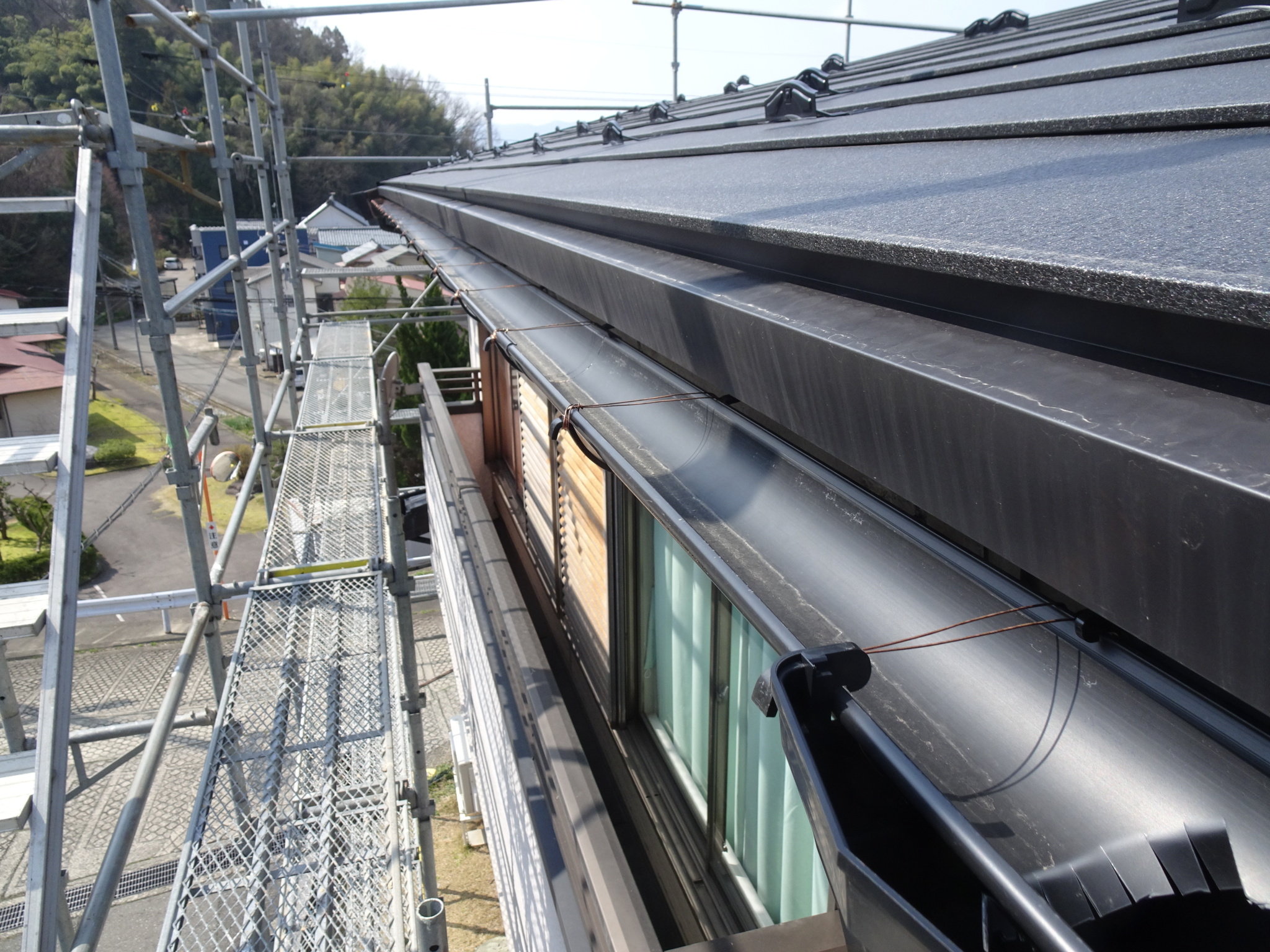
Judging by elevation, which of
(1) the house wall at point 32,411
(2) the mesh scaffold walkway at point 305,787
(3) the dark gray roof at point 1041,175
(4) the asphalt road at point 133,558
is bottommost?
(4) the asphalt road at point 133,558

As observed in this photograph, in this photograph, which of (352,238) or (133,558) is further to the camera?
(352,238)

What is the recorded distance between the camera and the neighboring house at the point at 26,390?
63.0 ft

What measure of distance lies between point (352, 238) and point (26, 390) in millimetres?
15433

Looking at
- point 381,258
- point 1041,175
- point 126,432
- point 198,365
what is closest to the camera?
point 1041,175

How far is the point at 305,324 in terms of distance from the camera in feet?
A: 33.2

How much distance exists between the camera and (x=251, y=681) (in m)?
3.12

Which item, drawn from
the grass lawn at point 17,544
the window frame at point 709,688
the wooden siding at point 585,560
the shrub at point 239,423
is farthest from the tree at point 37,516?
the window frame at point 709,688

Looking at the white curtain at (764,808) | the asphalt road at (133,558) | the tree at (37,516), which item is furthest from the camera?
the tree at (37,516)

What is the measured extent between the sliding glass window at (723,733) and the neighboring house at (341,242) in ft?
99.0

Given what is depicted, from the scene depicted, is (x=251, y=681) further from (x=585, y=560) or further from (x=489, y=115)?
(x=489, y=115)

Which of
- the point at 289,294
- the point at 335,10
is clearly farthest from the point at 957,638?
the point at 289,294

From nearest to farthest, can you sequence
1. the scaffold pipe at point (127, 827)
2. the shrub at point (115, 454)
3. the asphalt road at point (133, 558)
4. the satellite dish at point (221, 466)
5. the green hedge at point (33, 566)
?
the scaffold pipe at point (127, 827) < the satellite dish at point (221, 466) < the asphalt road at point (133, 558) < the green hedge at point (33, 566) < the shrub at point (115, 454)

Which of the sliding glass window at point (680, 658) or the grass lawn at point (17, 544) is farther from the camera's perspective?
the grass lawn at point (17, 544)

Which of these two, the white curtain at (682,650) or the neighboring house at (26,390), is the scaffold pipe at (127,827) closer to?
the white curtain at (682,650)
